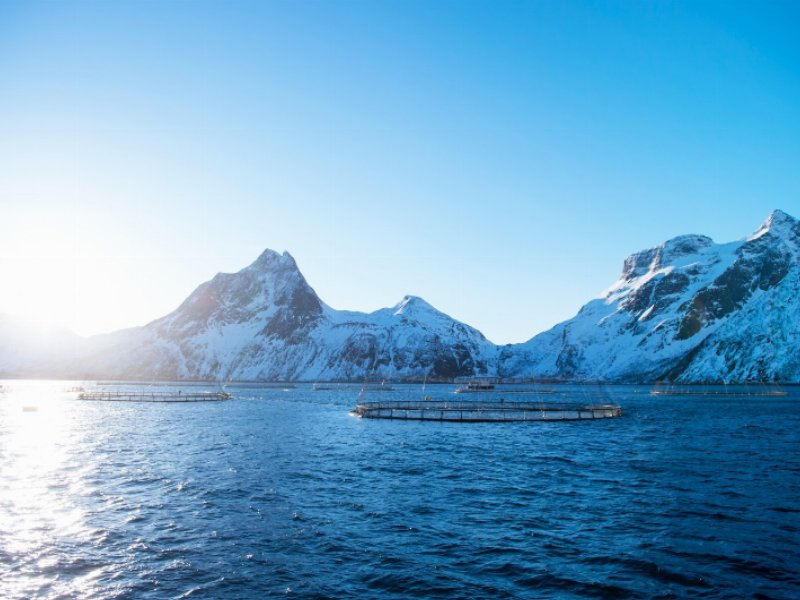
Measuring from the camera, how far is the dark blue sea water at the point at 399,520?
2484 centimetres

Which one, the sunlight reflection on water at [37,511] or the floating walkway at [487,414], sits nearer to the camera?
the sunlight reflection on water at [37,511]

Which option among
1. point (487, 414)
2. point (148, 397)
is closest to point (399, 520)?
point (487, 414)

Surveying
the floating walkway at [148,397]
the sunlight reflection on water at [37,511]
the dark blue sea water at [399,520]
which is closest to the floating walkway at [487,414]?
the dark blue sea water at [399,520]

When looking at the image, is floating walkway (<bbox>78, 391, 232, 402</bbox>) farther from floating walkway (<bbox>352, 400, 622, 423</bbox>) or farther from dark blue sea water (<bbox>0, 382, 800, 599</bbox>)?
dark blue sea water (<bbox>0, 382, 800, 599</bbox>)

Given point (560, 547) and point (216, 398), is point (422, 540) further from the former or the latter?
point (216, 398)

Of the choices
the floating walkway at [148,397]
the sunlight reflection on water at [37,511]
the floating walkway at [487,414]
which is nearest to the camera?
the sunlight reflection on water at [37,511]

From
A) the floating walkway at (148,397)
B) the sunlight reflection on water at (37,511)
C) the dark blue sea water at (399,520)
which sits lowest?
the floating walkway at (148,397)

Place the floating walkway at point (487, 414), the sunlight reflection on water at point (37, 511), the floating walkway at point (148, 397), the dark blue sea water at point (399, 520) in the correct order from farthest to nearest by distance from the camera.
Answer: the floating walkway at point (148, 397), the floating walkway at point (487, 414), the sunlight reflection on water at point (37, 511), the dark blue sea water at point (399, 520)

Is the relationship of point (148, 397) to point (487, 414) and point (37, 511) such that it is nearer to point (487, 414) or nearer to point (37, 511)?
point (487, 414)

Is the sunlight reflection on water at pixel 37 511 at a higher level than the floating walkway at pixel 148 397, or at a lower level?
higher

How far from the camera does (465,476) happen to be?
48969 millimetres

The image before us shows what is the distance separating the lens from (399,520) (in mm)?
34469

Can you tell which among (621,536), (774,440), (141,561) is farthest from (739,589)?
(774,440)

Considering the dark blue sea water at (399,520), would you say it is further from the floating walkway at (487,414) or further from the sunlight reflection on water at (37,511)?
the floating walkway at (487,414)
